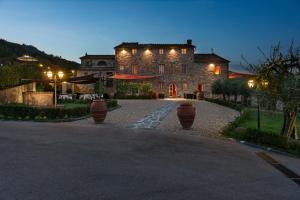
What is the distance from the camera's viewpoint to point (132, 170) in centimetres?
650

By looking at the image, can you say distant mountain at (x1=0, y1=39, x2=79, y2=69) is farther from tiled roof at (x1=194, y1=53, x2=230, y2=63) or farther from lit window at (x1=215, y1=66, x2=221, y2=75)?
lit window at (x1=215, y1=66, x2=221, y2=75)

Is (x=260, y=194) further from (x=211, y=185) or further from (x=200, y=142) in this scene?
(x=200, y=142)

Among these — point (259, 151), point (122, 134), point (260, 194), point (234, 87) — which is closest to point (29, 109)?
point (122, 134)

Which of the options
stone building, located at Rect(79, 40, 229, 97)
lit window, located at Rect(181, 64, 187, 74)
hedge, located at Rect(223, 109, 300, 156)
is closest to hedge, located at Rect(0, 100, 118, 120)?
hedge, located at Rect(223, 109, 300, 156)

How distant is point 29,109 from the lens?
1662cm

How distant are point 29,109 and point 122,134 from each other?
707 cm

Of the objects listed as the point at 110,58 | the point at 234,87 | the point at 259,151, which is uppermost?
the point at 110,58

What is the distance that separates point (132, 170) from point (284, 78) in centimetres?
634

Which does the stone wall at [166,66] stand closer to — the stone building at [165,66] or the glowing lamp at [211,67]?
the stone building at [165,66]

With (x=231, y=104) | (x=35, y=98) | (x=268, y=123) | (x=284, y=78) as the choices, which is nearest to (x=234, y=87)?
(x=231, y=104)

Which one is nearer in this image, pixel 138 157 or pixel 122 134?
pixel 138 157

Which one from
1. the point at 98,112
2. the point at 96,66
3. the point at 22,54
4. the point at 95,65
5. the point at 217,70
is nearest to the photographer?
the point at 98,112

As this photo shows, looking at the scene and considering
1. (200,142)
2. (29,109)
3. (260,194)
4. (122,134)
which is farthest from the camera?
(29,109)

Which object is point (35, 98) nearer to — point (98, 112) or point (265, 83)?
point (98, 112)
